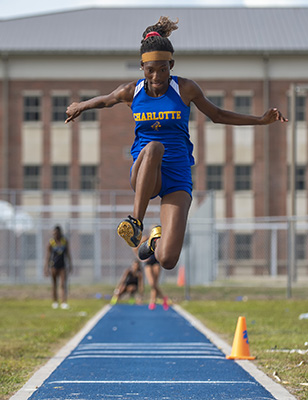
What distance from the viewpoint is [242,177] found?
137 feet

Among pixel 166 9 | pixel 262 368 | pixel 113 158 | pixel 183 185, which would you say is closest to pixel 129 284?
pixel 262 368

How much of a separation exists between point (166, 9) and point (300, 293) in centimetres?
2505

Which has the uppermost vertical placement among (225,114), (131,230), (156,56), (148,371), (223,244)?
(156,56)

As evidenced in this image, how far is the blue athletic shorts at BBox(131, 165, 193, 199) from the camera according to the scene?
7.43 meters

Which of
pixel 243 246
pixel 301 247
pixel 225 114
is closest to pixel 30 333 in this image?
pixel 225 114

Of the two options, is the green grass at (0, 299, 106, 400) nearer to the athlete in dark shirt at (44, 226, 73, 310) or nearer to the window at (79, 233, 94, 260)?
the athlete in dark shirt at (44, 226, 73, 310)

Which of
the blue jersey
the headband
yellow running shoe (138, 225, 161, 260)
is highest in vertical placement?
the headband

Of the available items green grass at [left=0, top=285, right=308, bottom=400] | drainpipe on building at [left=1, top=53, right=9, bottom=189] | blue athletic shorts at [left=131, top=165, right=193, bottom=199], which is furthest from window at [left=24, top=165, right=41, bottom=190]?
blue athletic shorts at [left=131, top=165, right=193, bottom=199]

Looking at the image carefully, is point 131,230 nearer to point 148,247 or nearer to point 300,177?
point 148,247

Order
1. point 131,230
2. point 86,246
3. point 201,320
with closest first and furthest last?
point 131,230 < point 201,320 < point 86,246

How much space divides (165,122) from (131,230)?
966mm

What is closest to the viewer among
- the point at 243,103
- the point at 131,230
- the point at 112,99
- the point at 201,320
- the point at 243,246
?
the point at 131,230

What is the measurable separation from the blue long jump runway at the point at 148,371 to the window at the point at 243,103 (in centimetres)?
2857

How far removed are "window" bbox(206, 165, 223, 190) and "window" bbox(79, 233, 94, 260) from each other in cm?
736
